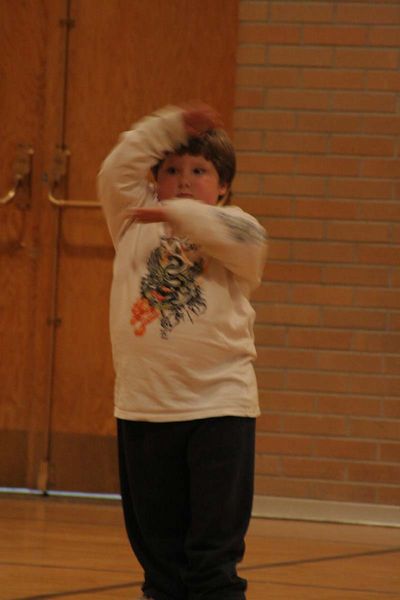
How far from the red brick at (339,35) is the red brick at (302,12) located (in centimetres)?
4

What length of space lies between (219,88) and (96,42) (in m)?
0.53

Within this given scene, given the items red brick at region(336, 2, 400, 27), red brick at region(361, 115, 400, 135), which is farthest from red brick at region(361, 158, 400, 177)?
red brick at region(336, 2, 400, 27)

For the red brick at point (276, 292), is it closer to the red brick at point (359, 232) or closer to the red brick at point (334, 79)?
the red brick at point (359, 232)

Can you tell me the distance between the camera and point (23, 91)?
15.0 ft

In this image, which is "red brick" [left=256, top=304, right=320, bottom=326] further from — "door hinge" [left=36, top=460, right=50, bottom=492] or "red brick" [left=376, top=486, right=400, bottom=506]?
"door hinge" [left=36, top=460, right=50, bottom=492]

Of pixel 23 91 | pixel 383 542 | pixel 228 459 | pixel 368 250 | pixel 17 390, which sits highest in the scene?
pixel 23 91

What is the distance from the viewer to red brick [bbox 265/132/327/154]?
4320 mm

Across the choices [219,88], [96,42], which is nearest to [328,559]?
[219,88]

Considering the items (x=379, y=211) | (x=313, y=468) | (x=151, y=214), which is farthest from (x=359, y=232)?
(x=151, y=214)

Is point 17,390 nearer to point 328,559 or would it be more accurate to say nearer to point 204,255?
point 328,559

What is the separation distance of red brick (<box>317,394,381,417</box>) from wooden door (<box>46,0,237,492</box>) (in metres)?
0.86

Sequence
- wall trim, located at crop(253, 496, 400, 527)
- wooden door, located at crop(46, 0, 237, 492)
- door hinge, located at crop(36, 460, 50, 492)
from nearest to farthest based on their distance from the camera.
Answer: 1. wall trim, located at crop(253, 496, 400, 527)
2. wooden door, located at crop(46, 0, 237, 492)
3. door hinge, located at crop(36, 460, 50, 492)

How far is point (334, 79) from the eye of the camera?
4.31 metres

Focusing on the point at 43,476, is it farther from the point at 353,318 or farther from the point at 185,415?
the point at 185,415
